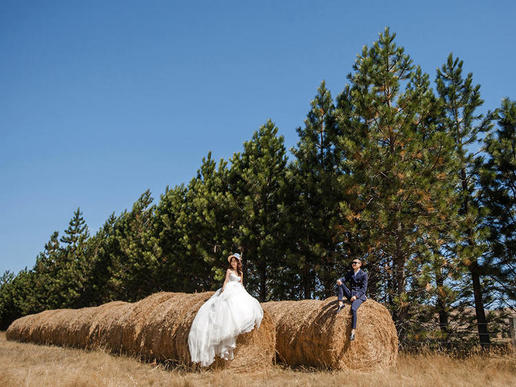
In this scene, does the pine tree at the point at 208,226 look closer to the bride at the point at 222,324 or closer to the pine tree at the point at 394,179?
the pine tree at the point at 394,179

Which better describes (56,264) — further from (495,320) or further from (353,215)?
(495,320)

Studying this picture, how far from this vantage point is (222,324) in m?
7.84

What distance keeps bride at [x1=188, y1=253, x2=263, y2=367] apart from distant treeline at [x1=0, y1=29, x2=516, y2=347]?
595cm

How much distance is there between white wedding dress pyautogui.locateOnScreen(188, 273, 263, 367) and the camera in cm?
779

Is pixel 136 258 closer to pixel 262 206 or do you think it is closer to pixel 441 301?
pixel 262 206

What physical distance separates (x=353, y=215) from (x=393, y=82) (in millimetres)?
4813

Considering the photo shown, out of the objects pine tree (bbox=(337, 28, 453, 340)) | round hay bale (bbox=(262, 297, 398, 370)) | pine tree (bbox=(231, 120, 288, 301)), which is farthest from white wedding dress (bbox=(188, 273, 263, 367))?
pine tree (bbox=(231, 120, 288, 301))

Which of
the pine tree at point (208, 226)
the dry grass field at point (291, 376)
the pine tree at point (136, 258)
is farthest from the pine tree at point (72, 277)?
the dry grass field at point (291, 376)

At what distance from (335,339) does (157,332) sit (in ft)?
14.5

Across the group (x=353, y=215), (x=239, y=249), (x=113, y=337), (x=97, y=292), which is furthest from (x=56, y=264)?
(x=353, y=215)

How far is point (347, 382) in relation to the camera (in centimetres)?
693

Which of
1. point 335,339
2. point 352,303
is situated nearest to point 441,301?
point 352,303

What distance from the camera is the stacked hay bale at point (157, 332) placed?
336 inches

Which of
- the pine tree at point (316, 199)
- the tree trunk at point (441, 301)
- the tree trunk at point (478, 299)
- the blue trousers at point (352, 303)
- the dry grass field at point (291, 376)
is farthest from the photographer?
the pine tree at point (316, 199)
